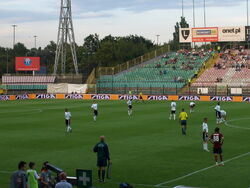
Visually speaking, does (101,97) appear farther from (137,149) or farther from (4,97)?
(137,149)

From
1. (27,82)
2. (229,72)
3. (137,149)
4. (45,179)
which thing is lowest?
(137,149)

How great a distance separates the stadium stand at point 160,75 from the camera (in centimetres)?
8206

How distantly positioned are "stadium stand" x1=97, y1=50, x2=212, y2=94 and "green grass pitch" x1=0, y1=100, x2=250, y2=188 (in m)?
38.4

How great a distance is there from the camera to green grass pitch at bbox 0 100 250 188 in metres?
19.4

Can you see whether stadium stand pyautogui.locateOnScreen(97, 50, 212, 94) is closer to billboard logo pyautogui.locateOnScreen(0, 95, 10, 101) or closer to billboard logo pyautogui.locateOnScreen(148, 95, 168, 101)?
billboard logo pyautogui.locateOnScreen(148, 95, 168, 101)

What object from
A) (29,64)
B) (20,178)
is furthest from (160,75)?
(20,178)

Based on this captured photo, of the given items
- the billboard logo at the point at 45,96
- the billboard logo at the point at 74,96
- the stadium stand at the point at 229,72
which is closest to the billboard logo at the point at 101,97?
the billboard logo at the point at 74,96

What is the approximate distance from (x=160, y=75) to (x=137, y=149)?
206ft

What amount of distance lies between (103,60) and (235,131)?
97149 mm

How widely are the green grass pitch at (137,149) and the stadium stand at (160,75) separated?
38.4 metres

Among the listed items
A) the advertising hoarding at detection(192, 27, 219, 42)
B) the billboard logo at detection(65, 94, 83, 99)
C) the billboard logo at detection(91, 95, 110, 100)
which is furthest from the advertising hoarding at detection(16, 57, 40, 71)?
the advertising hoarding at detection(192, 27, 219, 42)

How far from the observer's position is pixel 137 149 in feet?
85.4

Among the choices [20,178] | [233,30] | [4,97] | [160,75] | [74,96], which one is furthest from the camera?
[233,30]

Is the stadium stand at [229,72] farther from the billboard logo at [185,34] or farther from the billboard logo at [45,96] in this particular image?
the billboard logo at [45,96]
